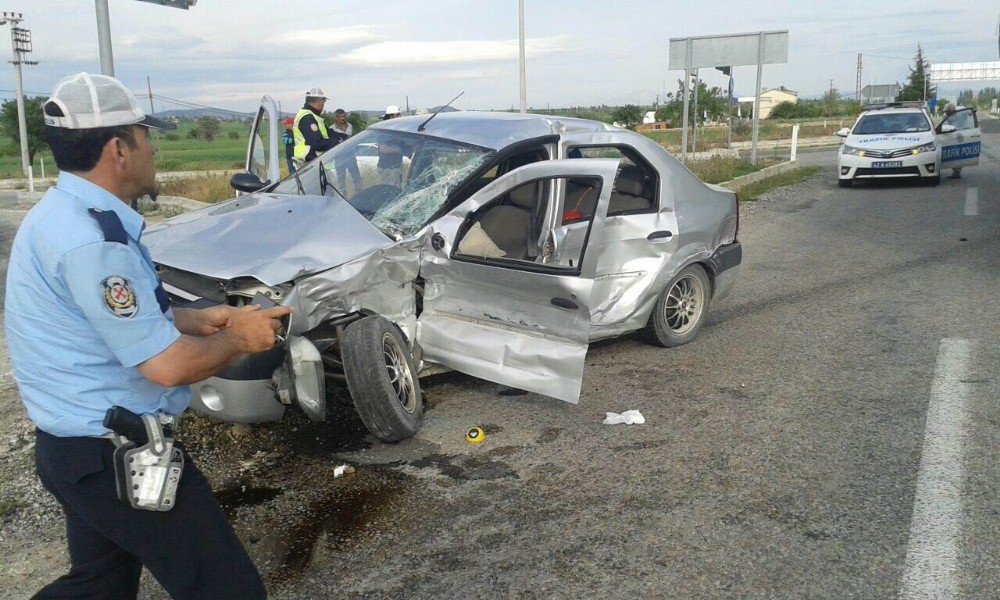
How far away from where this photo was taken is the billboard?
18672mm

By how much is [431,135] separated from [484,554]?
126 inches

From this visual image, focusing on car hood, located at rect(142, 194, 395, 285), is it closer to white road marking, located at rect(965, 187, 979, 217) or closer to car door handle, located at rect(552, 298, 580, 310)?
car door handle, located at rect(552, 298, 580, 310)

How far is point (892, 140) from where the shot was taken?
639 inches

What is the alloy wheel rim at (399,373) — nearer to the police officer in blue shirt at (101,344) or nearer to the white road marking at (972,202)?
the police officer in blue shirt at (101,344)

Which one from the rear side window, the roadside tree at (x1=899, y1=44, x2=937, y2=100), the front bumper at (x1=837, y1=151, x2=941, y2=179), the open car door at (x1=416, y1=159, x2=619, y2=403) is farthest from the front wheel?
the roadside tree at (x1=899, y1=44, x2=937, y2=100)

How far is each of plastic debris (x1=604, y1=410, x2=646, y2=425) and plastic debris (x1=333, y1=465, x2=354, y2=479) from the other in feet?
4.85

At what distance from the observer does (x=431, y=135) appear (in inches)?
219

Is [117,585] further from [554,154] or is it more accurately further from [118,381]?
A: [554,154]

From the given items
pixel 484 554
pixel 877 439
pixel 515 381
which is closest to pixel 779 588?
pixel 484 554

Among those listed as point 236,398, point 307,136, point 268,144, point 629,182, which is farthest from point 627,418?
point 307,136

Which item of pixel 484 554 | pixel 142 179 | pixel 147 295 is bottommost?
pixel 484 554

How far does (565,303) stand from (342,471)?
1.45 metres

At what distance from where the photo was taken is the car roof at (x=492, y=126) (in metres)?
5.42

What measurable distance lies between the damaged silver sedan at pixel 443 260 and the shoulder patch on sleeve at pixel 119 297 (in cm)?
199
